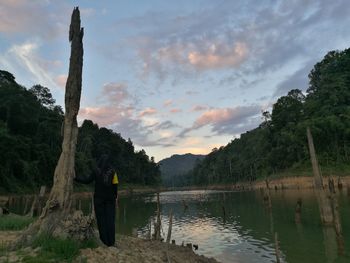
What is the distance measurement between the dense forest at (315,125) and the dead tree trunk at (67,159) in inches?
2991

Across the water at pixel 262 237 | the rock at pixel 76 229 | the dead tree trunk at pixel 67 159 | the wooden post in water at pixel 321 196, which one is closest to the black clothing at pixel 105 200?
the rock at pixel 76 229

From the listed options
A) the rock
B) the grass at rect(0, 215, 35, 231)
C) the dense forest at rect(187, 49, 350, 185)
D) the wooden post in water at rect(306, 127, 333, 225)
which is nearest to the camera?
the rock

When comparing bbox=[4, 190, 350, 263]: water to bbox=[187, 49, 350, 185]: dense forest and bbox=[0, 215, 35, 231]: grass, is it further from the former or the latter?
bbox=[187, 49, 350, 185]: dense forest

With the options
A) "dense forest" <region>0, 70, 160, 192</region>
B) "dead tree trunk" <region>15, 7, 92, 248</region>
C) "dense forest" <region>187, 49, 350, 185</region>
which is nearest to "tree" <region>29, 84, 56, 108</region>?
A: "dense forest" <region>0, 70, 160, 192</region>

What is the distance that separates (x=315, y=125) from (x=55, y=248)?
94056 mm

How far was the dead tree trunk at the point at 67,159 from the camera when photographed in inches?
432

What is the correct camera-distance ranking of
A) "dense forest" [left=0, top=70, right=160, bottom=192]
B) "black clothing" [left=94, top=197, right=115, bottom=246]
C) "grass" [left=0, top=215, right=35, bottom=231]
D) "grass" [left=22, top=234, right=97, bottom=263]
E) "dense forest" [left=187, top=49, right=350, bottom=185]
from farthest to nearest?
"dense forest" [left=187, top=49, right=350, bottom=185] → "dense forest" [left=0, top=70, right=160, bottom=192] → "grass" [left=0, top=215, right=35, bottom=231] → "black clothing" [left=94, top=197, right=115, bottom=246] → "grass" [left=22, top=234, right=97, bottom=263]

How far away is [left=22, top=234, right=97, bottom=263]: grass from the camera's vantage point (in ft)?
31.1

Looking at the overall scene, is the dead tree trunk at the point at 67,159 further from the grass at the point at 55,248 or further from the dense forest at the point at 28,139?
the dense forest at the point at 28,139

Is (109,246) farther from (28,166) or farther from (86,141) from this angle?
(86,141)

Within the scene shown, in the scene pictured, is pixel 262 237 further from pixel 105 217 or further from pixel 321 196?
pixel 105 217

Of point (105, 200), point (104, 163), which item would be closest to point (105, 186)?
point (105, 200)

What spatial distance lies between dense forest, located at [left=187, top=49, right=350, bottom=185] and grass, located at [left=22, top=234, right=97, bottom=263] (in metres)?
77.2

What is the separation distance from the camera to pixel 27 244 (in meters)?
10.6
